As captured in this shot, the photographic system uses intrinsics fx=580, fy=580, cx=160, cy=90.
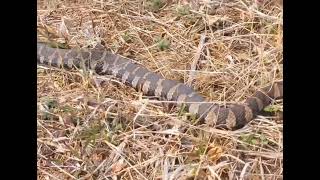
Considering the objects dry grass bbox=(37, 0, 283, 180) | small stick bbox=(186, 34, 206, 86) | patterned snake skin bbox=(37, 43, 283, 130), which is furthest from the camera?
small stick bbox=(186, 34, 206, 86)

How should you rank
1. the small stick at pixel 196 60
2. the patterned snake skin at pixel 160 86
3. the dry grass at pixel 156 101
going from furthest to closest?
the small stick at pixel 196 60 < the patterned snake skin at pixel 160 86 < the dry grass at pixel 156 101

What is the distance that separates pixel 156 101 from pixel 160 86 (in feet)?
0.51

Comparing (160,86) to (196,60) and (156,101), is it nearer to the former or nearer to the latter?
(156,101)

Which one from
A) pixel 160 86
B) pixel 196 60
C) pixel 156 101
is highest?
pixel 196 60

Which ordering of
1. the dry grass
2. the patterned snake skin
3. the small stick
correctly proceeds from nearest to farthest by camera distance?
the dry grass < the patterned snake skin < the small stick

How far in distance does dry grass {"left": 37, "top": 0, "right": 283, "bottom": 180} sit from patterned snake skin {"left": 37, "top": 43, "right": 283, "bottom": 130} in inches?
3.0

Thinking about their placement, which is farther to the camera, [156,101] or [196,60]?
[196,60]

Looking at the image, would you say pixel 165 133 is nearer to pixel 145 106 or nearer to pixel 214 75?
pixel 145 106

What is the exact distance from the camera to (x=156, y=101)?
179 inches

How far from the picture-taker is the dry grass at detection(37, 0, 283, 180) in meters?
4.07

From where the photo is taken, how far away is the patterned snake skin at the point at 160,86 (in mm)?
4285

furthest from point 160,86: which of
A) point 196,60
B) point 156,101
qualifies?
point 196,60

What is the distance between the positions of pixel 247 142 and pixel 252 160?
0.15 metres

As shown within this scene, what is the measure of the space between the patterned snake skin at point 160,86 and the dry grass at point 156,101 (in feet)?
0.25
